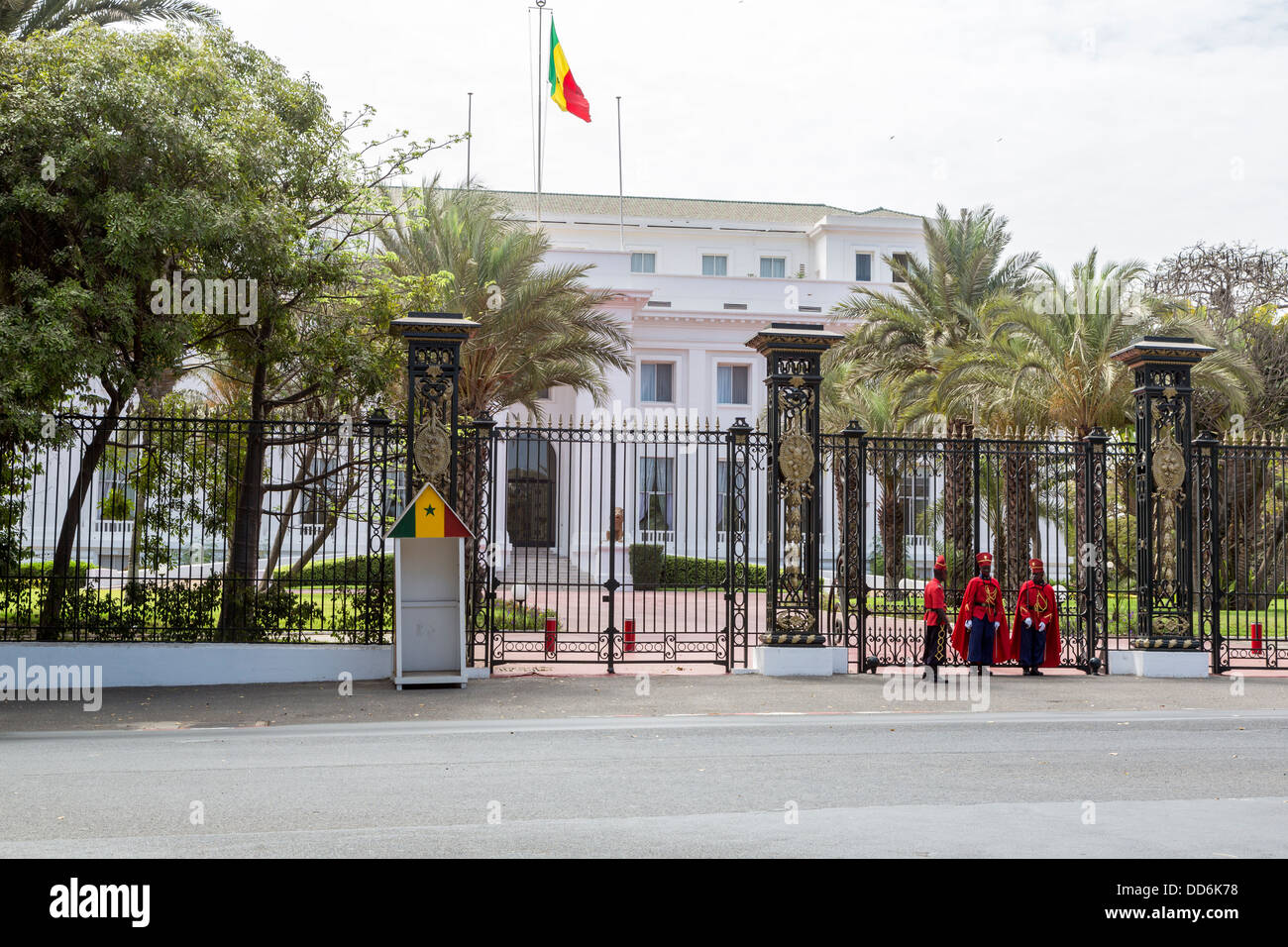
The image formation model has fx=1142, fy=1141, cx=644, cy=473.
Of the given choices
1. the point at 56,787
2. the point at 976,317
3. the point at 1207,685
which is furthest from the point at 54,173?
the point at 976,317

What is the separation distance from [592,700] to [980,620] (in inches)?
207

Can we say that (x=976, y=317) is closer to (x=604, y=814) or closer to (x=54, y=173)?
(x=54, y=173)

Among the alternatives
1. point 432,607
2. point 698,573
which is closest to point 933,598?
point 432,607

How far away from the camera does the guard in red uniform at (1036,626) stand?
14555mm

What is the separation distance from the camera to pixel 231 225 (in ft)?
40.1

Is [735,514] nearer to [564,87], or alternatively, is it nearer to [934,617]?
[934,617]

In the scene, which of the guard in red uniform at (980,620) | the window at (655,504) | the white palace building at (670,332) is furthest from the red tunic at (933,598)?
the white palace building at (670,332)

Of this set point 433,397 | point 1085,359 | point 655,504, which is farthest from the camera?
point 655,504

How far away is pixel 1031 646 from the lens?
14547 mm

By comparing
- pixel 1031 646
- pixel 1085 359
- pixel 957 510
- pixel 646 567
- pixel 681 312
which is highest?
pixel 681 312

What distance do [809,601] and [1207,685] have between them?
490cm

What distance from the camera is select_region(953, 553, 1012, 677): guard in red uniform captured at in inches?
559

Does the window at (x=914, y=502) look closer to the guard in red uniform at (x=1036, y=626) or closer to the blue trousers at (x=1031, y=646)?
the guard in red uniform at (x=1036, y=626)

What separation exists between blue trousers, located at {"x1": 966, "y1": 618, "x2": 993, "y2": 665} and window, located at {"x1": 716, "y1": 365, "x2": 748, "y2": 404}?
26.2 metres
